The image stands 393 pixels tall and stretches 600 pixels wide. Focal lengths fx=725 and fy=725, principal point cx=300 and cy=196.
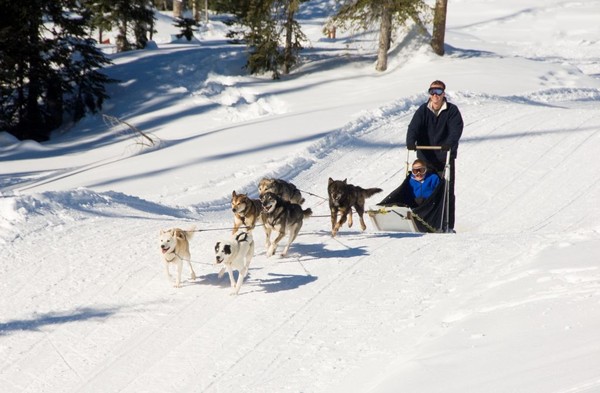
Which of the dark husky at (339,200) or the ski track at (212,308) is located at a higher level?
the dark husky at (339,200)

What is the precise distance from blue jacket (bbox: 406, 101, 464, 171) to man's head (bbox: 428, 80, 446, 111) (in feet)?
0.59

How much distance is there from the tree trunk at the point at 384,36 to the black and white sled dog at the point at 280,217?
17875 millimetres

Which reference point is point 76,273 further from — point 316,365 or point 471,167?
point 471,167

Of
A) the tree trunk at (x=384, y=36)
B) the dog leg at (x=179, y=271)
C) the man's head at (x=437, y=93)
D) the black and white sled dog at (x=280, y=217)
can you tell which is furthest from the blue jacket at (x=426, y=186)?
the tree trunk at (x=384, y=36)

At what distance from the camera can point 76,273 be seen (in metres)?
7.97

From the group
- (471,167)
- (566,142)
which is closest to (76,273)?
(471,167)

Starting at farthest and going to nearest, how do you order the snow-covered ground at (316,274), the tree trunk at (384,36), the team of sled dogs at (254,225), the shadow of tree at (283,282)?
the tree trunk at (384,36)
the shadow of tree at (283,282)
the team of sled dogs at (254,225)
the snow-covered ground at (316,274)

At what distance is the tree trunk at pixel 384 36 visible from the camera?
25.2m

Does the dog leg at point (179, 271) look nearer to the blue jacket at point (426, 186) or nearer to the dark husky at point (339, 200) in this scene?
the dark husky at point (339, 200)

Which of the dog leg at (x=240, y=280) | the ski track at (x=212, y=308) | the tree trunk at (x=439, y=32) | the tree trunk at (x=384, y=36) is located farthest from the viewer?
the tree trunk at (x=439, y=32)

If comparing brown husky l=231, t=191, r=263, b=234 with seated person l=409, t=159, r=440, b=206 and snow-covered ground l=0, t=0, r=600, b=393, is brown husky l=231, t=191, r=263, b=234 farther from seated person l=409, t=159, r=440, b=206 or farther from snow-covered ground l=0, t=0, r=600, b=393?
seated person l=409, t=159, r=440, b=206

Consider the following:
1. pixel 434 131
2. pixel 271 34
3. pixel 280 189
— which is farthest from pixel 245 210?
pixel 271 34

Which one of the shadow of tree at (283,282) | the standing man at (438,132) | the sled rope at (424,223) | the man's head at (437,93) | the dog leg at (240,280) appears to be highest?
the man's head at (437,93)

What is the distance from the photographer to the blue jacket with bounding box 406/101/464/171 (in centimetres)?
1017
